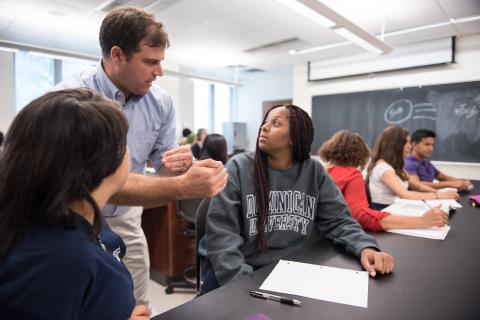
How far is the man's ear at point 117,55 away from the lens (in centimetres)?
122

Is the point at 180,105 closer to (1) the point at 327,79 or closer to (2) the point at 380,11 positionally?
(1) the point at 327,79

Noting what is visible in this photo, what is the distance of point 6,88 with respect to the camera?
498 centimetres

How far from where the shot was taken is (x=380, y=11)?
11.8ft

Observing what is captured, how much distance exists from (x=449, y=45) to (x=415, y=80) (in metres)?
0.61

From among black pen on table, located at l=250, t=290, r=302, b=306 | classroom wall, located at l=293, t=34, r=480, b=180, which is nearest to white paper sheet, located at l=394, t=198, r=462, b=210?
black pen on table, located at l=250, t=290, r=302, b=306

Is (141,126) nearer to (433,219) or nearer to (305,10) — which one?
(433,219)

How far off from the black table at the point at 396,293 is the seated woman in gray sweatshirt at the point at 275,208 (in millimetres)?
117

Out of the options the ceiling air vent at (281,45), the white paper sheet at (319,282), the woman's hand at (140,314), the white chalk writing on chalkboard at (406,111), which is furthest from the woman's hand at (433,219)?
the white chalk writing on chalkboard at (406,111)

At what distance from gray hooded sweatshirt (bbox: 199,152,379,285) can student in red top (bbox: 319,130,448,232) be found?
8.9 inches

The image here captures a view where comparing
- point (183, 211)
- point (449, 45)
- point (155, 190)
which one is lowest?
point (183, 211)

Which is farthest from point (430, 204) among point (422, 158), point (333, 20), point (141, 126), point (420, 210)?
point (141, 126)

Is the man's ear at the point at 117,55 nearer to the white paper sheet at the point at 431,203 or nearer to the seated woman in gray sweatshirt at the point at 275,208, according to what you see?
the seated woman in gray sweatshirt at the point at 275,208

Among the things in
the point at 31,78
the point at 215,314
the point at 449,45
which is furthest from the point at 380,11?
the point at 31,78

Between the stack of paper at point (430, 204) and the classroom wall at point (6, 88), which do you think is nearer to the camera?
the stack of paper at point (430, 204)
